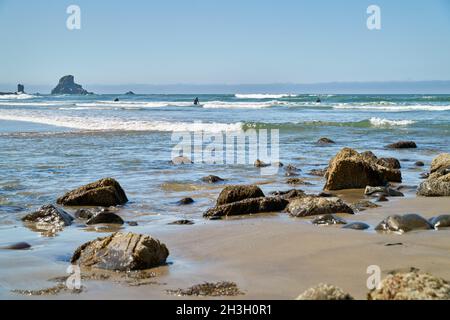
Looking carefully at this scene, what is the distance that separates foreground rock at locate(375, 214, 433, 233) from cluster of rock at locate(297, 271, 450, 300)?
10.1ft

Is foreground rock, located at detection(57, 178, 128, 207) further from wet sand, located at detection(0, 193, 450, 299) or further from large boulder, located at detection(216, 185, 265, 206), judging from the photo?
wet sand, located at detection(0, 193, 450, 299)

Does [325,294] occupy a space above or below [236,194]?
above

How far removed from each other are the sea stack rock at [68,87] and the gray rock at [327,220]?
120607 millimetres

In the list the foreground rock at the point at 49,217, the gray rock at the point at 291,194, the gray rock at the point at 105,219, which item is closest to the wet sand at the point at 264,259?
the gray rock at the point at 105,219

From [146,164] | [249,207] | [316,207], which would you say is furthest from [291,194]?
[146,164]

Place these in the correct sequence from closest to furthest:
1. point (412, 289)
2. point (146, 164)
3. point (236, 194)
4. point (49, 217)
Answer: point (412, 289)
point (49, 217)
point (236, 194)
point (146, 164)

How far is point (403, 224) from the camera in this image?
6.48 metres

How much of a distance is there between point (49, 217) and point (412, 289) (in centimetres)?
495

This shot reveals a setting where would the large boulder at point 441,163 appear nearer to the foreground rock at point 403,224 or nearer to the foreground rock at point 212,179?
the foreground rock at point 212,179

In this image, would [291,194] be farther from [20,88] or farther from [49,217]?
[20,88]

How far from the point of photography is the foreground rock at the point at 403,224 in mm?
6418
